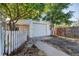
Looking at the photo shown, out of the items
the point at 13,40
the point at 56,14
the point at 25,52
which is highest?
the point at 56,14

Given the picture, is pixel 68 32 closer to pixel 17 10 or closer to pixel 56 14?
pixel 56 14

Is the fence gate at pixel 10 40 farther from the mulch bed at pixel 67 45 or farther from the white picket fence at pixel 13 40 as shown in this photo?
the mulch bed at pixel 67 45

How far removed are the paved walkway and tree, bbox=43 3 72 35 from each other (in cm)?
22

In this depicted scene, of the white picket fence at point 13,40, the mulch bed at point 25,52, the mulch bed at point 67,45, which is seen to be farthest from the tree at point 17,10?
the mulch bed at point 67,45

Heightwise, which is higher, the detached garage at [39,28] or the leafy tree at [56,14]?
the leafy tree at [56,14]

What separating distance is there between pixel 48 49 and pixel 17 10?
52 centimetres

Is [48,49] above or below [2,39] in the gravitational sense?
below

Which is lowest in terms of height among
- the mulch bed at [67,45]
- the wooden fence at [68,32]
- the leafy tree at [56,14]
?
the mulch bed at [67,45]

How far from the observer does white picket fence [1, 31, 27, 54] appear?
79.0 inches

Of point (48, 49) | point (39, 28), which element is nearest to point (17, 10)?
point (39, 28)

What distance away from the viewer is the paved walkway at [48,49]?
1.99 meters

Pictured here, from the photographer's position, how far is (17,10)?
202cm

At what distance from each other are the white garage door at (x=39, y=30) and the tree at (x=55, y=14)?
0.09 m

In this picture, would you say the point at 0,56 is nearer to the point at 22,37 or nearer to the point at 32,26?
the point at 22,37
